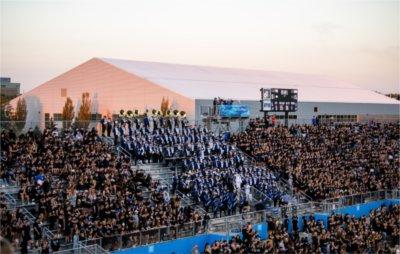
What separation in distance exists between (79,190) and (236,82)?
3724cm

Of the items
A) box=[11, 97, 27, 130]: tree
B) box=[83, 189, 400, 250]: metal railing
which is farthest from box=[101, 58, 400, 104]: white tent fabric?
box=[83, 189, 400, 250]: metal railing

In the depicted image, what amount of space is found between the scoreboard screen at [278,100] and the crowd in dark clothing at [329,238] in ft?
47.8

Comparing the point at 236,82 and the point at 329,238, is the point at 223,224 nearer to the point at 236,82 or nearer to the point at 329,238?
the point at 329,238

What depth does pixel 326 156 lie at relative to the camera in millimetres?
40344

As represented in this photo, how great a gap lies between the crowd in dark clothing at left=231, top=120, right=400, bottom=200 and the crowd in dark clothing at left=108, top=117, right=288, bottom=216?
1.96 meters

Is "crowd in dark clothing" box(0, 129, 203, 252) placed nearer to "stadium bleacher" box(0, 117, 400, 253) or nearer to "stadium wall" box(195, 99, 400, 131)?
"stadium bleacher" box(0, 117, 400, 253)

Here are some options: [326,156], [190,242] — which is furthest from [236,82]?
[190,242]

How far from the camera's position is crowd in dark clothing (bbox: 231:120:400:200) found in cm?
3506

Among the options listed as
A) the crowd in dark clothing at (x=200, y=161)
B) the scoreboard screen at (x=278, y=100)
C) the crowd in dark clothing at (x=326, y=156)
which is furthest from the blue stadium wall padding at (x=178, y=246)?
the scoreboard screen at (x=278, y=100)

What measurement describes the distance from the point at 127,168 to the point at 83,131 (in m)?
3.60

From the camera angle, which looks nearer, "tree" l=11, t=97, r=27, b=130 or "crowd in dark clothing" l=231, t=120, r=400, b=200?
"crowd in dark clothing" l=231, t=120, r=400, b=200

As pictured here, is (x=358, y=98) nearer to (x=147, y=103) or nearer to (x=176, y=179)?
(x=147, y=103)

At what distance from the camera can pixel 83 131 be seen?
2897 cm

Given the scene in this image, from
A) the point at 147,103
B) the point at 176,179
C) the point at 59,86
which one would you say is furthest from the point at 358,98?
the point at 176,179
